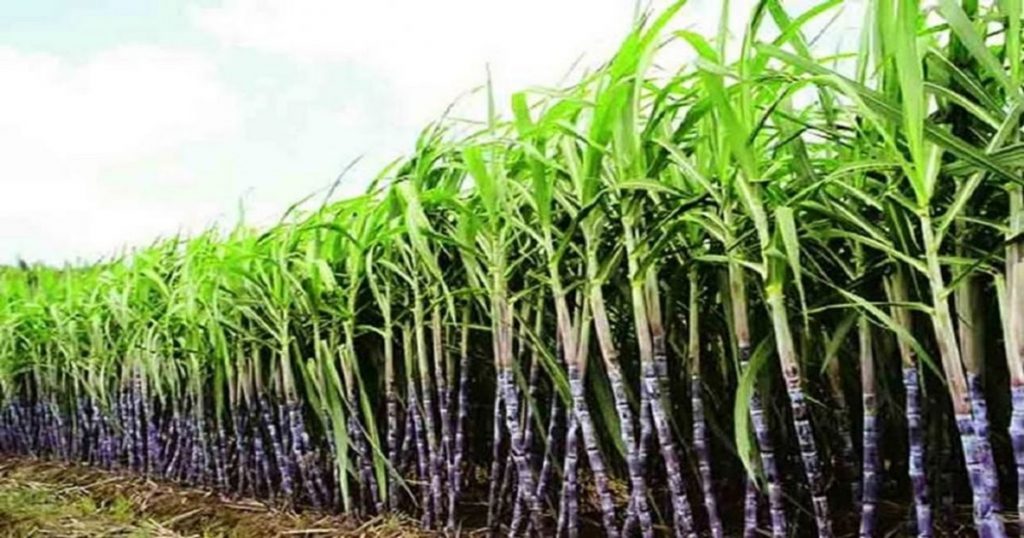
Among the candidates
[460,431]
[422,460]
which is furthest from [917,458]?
[422,460]

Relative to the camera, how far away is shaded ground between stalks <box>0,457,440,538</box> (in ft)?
5.74

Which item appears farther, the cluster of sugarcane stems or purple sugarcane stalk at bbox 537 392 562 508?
purple sugarcane stalk at bbox 537 392 562 508

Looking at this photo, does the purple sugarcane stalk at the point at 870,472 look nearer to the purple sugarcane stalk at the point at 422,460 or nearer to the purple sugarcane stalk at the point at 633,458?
the purple sugarcane stalk at the point at 633,458

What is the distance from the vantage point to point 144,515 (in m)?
2.20

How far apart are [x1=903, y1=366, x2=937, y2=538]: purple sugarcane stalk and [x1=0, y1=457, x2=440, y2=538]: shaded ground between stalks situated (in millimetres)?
893

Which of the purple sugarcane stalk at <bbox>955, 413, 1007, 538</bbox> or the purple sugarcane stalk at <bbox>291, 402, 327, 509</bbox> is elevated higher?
the purple sugarcane stalk at <bbox>291, 402, 327, 509</bbox>

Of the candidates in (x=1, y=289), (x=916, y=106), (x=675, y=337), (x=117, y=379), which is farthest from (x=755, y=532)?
(x=1, y=289)

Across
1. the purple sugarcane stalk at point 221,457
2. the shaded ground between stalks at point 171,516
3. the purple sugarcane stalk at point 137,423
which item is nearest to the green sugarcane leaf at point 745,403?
the shaded ground between stalks at point 171,516

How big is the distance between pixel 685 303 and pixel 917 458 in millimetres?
444

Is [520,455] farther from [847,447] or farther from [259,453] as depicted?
[259,453]

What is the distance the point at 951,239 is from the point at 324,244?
1.23 meters

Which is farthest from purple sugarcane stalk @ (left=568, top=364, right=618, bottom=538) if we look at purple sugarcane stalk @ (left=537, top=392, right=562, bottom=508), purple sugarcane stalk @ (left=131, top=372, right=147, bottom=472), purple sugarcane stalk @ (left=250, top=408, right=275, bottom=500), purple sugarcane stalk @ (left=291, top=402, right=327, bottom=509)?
purple sugarcane stalk @ (left=131, top=372, right=147, bottom=472)

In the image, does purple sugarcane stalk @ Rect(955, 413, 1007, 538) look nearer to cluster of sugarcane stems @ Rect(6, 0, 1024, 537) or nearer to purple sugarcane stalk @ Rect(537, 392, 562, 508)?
cluster of sugarcane stems @ Rect(6, 0, 1024, 537)

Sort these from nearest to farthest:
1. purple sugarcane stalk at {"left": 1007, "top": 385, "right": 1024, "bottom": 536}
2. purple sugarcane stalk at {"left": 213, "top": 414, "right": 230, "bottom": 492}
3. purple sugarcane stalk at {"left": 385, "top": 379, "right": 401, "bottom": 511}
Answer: purple sugarcane stalk at {"left": 1007, "top": 385, "right": 1024, "bottom": 536} < purple sugarcane stalk at {"left": 385, "top": 379, "right": 401, "bottom": 511} < purple sugarcane stalk at {"left": 213, "top": 414, "right": 230, "bottom": 492}
